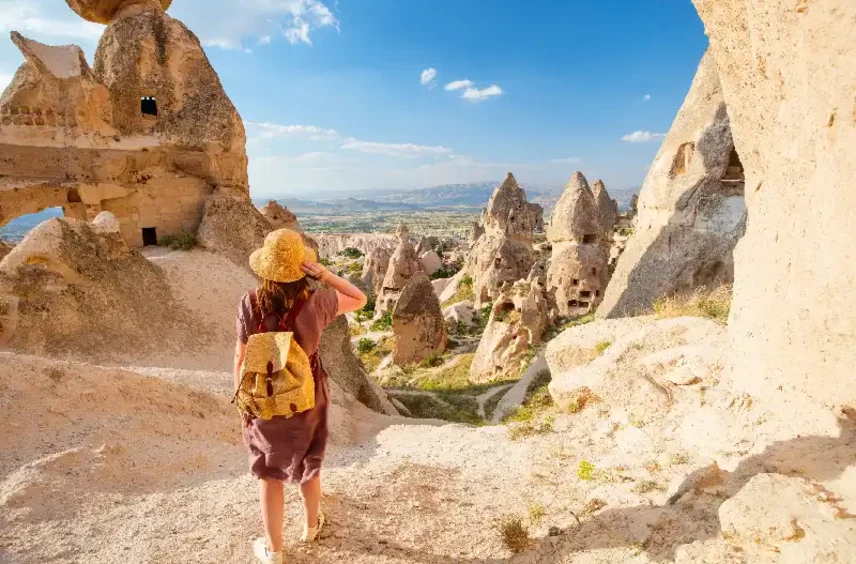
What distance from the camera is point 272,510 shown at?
2576 mm

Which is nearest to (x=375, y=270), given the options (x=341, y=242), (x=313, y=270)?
(x=313, y=270)

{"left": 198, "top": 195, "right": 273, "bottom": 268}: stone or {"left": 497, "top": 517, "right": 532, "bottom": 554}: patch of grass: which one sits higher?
{"left": 198, "top": 195, "right": 273, "bottom": 268}: stone

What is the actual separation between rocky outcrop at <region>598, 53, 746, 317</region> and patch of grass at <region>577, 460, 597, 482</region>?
6812 mm

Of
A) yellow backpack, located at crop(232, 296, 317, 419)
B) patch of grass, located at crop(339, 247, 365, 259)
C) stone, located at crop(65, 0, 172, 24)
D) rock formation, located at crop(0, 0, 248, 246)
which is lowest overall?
patch of grass, located at crop(339, 247, 365, 259)

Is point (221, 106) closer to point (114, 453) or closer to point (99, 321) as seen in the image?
point (99, 321)

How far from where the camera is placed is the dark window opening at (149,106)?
11.2m

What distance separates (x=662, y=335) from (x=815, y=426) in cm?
236

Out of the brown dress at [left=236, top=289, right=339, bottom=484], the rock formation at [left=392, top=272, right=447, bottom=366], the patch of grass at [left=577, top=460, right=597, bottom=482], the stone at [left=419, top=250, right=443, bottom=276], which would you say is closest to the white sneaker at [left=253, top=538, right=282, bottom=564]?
the brown dress at [left=236, top=289, right=339, bottom=484]

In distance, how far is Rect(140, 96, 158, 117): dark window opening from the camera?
36.6 ft

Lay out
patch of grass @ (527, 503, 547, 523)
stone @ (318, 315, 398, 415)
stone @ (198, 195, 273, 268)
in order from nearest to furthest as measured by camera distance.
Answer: patch of grass @ (527, 503, 547, 523) → stone @ (318, 315, 398, 415) → stone @ (198, 195, 273, 268)

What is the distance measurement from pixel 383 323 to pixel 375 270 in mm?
8192

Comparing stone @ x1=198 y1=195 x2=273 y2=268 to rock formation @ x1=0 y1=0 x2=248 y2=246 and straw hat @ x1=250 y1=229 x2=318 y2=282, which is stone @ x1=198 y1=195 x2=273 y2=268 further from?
straw hat @ x1=250 y1=229 x2=318 y2=282

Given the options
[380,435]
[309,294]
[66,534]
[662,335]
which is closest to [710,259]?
[662,335]

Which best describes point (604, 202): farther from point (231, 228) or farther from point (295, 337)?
point (295, 337)
